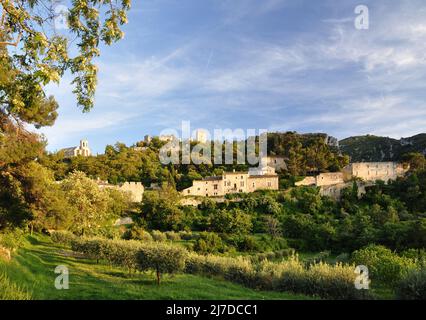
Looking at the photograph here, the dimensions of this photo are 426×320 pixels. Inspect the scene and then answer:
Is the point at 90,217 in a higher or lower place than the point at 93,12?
lower

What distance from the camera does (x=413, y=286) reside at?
507 inches

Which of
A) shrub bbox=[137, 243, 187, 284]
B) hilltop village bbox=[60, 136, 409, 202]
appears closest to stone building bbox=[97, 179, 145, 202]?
hilltop village bbox=[60, 136, 409, 202]

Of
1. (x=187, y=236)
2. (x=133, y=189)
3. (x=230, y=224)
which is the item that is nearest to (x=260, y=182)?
(x=133, y=189)

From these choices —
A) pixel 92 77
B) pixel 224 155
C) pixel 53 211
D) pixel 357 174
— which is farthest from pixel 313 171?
pixel 92 77

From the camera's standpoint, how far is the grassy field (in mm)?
13758

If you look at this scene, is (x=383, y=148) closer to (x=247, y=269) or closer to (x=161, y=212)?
(x=161, y=212)

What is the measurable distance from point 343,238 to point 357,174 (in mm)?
53421

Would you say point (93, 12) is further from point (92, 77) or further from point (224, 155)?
point (224, 155)

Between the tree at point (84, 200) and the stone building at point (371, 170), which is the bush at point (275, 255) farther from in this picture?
the stone building at point (371, 170)

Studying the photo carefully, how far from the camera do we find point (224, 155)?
9275 cm

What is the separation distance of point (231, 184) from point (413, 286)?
6091 centimetres

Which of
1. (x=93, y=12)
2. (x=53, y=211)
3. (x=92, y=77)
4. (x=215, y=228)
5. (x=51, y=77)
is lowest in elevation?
(x=215, y=228)

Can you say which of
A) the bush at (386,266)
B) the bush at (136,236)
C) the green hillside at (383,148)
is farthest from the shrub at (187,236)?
the green hillside at (383,148)

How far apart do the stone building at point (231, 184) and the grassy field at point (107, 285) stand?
49569mm
